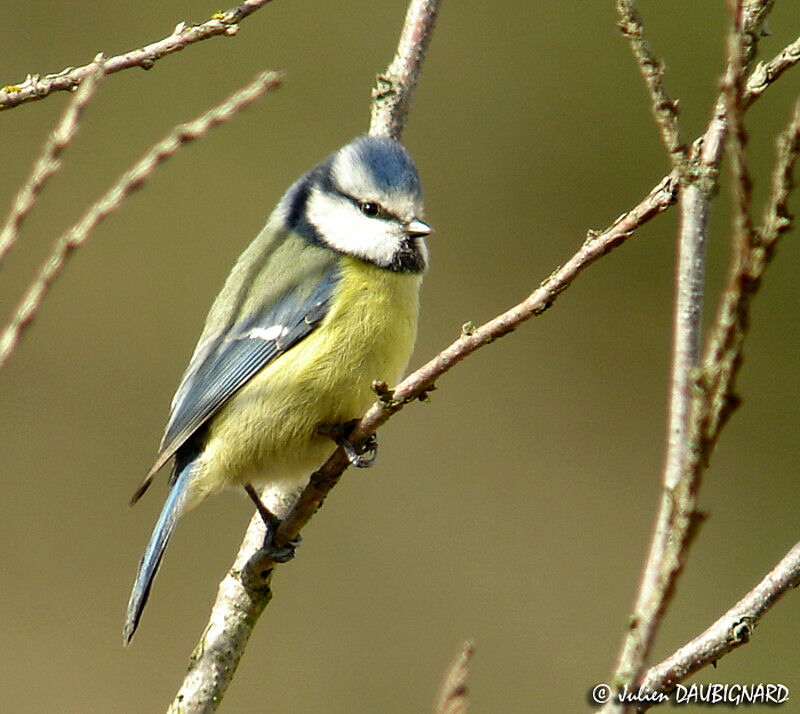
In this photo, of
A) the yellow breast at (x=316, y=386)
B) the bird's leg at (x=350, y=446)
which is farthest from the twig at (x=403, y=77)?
the bird's leg at (x=350, y=446)

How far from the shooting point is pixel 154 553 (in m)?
1.76

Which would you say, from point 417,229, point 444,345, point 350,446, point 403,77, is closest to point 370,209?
point 417,229

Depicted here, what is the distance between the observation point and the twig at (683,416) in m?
0.56

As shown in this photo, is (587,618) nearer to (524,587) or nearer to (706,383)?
(524,587)

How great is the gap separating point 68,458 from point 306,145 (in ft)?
4.22

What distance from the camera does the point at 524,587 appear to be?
3.17 meters

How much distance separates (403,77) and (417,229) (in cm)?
35

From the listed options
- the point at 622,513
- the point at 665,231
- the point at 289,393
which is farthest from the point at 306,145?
the point at 289,393

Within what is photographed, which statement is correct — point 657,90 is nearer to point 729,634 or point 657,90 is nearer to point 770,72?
point 770,72

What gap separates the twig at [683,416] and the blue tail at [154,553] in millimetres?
1211

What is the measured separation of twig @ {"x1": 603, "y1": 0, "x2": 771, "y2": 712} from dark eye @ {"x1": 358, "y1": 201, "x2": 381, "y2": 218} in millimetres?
1126

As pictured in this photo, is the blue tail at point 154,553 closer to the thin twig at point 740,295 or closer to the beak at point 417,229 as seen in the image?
the beak at point 417,229

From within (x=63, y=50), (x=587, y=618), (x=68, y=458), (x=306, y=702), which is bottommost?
(x=306, y=702)

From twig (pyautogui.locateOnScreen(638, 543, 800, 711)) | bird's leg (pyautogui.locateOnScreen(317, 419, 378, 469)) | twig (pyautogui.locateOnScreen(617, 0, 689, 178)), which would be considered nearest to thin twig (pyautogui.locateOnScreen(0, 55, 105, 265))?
twig (pyautogui.locateOnScreen(617, 0, 689, 178))
